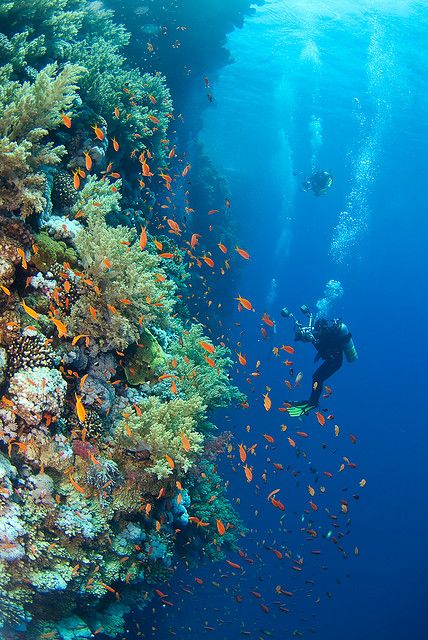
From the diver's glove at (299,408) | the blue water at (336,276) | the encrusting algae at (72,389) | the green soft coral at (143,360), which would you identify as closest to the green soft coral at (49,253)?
the encrusting algae at (72,389)

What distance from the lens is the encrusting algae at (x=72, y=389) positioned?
4133 millimetres

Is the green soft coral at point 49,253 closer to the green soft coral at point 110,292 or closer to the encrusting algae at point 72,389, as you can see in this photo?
the encrusting algae at point 72,389

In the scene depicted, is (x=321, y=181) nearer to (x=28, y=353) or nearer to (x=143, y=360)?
(x=143, y=360)

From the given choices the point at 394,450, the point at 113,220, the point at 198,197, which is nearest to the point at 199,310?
the point at 198,197

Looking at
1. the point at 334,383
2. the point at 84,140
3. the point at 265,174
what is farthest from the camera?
the point at 334,383

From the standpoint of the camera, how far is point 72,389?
4.83 meters

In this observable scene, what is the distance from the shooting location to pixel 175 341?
25.5 feet

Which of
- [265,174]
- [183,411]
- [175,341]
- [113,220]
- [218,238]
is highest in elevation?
[265,174]

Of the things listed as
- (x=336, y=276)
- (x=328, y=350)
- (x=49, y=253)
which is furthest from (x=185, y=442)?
(x=336, y=276)

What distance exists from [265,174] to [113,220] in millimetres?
64934

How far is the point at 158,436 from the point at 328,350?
7923 millimetres

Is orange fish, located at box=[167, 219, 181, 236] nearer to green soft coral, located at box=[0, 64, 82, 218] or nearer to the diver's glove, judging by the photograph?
green soft coral, located at box=[0, 64, 82, 218]

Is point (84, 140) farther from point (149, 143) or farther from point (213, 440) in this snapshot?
point (213, 440)

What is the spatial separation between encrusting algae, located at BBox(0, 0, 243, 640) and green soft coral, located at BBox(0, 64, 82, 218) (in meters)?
0.02
